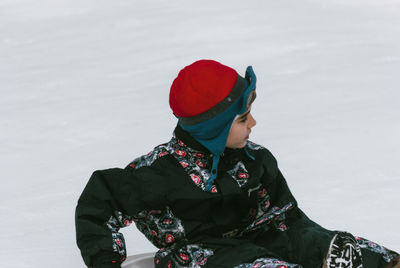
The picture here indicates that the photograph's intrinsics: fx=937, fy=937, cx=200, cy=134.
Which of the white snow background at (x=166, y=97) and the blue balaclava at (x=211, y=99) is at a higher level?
the blue balaclava at (x=211, y=99)

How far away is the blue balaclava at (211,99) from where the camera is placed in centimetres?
208

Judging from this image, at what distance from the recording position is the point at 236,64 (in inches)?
187

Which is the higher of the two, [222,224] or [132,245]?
[222,224]

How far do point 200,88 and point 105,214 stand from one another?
358 mm

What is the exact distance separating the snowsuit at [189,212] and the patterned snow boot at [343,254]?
0.27 ft

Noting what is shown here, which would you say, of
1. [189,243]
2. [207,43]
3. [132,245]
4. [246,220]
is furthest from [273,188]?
[207,43]

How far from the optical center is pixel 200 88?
2.08 m

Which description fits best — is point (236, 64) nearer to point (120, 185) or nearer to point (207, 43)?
point (207, 43)

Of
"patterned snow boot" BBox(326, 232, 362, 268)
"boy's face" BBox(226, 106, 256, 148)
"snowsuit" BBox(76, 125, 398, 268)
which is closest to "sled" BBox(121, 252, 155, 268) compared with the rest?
A: "snowsuit" BBox(76, 125, 398, 268)


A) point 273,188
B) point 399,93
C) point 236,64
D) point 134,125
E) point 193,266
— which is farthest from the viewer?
point 236,64

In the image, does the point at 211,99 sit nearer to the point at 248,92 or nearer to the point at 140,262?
the point at 248,92

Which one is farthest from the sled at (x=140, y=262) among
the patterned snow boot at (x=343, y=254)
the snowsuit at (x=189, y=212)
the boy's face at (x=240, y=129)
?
the patterned snow boot at (x=343, y=254)

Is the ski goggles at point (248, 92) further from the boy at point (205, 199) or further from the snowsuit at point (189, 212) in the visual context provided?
the snowsuit at point (189, 212)

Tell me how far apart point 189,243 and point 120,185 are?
0.69ft
